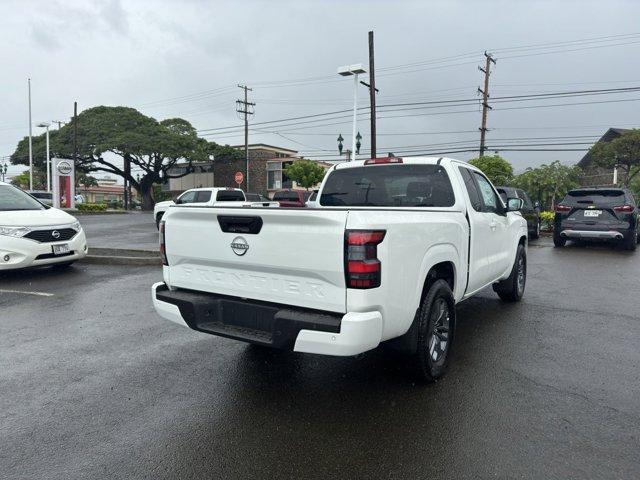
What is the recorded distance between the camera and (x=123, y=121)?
150 feet

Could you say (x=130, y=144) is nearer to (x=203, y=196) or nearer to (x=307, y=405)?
(x=203, y=196)

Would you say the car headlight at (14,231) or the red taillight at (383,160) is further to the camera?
the car headlight at (14,231)

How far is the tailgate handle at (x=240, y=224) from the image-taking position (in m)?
3.37

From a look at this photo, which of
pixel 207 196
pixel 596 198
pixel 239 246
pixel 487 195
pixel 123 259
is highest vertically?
pixel 207 196

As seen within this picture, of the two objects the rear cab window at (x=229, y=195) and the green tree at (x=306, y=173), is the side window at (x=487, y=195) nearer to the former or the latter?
the rear cab window at (x=229, y=195)

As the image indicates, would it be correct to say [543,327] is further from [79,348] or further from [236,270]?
[79,348]

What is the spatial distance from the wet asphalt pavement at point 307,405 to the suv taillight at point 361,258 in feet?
3.31

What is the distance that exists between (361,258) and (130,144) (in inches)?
1754

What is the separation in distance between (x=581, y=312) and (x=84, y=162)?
4757 cm

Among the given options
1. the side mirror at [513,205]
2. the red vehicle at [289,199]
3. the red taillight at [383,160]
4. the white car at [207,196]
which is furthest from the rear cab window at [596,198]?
the white car at [207,196]

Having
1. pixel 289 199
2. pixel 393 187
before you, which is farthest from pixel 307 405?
pixel 289 199

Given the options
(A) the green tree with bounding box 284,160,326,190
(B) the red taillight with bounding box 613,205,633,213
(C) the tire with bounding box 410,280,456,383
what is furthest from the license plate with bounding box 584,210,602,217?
(A) the green tree with bounding box 284,160,326,190

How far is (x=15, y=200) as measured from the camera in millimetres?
8695

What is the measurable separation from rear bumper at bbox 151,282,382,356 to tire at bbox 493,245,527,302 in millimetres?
4115
